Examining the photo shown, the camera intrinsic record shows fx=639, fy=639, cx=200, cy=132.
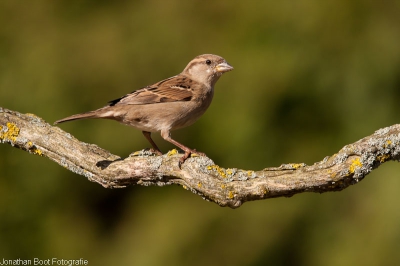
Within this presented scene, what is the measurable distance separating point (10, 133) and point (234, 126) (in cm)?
398

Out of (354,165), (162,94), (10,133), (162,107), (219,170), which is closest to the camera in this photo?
(354,165)

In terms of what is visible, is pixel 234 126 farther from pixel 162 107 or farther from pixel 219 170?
pixel 219 170

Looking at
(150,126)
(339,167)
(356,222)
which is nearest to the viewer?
(339,167)

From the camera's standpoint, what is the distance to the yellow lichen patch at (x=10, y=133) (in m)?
5.13

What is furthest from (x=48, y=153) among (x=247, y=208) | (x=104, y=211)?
(x=104, y=211)

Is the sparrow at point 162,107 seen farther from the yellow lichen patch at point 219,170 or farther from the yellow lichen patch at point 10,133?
the yellow lichen patch at point 219,170

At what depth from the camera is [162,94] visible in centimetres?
615

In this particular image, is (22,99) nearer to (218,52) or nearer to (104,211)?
(104,211)

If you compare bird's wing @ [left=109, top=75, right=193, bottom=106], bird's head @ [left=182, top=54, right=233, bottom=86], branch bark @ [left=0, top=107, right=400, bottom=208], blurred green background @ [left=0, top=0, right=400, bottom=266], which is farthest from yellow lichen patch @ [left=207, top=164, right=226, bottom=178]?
blurred green background @ [left=0, top=0, right=400, bottom=266]

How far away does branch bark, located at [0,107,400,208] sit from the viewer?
4258mm

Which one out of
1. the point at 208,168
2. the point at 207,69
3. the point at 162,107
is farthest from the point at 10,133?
the point at 207,69

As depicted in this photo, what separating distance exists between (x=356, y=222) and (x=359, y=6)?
304 centimetres

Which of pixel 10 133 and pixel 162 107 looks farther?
pixel 162 107

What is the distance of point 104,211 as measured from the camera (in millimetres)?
9328
